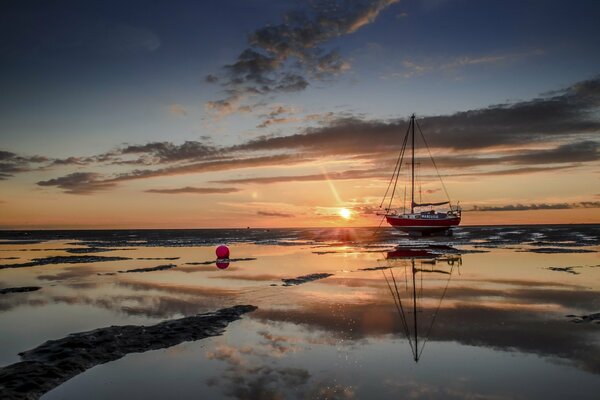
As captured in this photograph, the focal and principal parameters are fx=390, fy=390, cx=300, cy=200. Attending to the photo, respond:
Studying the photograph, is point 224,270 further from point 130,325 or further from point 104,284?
point 130,325

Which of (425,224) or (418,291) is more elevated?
(425,224)

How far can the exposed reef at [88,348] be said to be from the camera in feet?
29.0

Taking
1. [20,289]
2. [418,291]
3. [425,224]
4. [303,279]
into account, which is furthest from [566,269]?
[425,224]

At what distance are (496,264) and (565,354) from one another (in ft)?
71.1

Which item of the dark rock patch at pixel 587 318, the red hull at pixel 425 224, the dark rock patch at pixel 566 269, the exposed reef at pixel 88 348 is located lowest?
the dark rock patch at pixel 566 269

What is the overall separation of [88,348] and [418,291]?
47.1 feet

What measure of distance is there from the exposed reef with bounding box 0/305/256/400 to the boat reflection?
6.27 meters

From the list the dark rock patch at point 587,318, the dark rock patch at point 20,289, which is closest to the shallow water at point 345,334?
the dark rock patch at point 587,318

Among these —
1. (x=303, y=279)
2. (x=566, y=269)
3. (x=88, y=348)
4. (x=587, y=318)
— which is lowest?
(x=566, y=269)

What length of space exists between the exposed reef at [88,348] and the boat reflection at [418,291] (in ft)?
20.6

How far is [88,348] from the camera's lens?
1116 cm

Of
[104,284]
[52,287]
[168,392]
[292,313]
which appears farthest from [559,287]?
[52,287]

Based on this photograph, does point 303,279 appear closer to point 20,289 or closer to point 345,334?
point 345,334

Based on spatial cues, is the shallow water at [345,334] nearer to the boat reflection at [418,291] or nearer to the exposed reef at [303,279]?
the boat reflection at [418,291]
